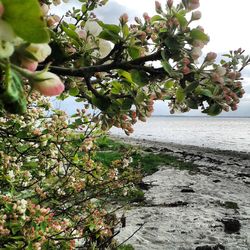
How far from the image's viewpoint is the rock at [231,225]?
30.7 feet

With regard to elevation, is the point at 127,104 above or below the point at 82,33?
below

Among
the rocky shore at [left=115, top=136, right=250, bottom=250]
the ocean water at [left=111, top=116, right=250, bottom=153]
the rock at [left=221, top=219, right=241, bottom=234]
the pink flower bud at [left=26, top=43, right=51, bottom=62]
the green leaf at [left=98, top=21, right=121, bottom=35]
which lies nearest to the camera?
the pink flower bud at [left=26, top=43, right=51, bottom=62]

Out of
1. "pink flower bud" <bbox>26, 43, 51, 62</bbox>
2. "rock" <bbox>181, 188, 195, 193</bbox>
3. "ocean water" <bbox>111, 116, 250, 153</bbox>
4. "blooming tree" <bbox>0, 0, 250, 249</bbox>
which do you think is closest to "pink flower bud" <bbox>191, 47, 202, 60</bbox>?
"blooming tree" <bbox>0, 0, 250, 249</bbox>

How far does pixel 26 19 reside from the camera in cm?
54

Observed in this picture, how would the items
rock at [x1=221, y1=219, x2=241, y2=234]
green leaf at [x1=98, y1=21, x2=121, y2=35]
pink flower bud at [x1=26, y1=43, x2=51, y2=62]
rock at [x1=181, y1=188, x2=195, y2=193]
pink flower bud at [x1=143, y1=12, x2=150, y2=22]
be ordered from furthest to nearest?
rock at [x1=181, y1=188, x2=195, y2=193], rock at [x1=221, y1=219, x2=241, y2=234], pink flower bud at [x1=143, y1=12, x2=150, y2=22], green leaf at [x1=98, y1=21, x2=121, y2=35], pink flower bud at [x1=26, y1=43, x2=51, y2=62]

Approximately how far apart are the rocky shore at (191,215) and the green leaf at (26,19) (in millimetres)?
3505

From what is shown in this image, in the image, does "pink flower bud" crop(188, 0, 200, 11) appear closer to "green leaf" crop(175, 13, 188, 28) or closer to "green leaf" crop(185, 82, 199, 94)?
"green leaf" crop(175, 13, 188, 28)

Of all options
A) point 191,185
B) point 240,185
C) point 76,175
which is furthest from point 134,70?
point 240,185

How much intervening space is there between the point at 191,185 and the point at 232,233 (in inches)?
287

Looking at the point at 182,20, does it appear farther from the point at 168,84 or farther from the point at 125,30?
the point at 168,84

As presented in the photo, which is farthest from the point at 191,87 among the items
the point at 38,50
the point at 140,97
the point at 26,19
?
the point at 26,19

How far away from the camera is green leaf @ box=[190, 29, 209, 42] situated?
1.25 meters

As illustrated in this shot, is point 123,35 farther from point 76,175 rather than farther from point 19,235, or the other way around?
point 76,175

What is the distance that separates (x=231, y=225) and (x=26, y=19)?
33.2 feet
